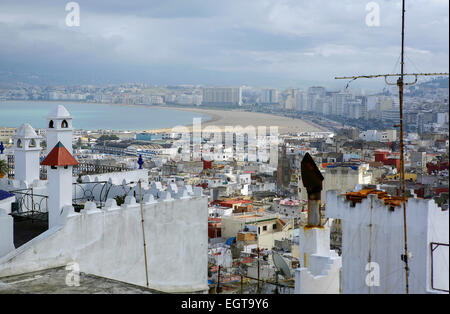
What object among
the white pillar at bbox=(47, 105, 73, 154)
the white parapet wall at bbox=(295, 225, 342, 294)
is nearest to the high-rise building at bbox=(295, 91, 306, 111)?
the white pillar at bbox=(47, 105, 73, 154)

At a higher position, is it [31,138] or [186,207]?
[31,138]

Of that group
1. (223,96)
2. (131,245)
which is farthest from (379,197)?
(223,96)

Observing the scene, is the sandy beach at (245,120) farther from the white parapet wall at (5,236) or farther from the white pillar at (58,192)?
the white parapet wall at (5,236)

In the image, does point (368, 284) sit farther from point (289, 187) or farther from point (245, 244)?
point (289, 187)

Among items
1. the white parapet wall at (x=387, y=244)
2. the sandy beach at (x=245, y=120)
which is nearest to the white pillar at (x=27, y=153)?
the white parapet wall at (x=387, y=244)

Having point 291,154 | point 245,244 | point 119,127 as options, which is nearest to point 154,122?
point 119,127

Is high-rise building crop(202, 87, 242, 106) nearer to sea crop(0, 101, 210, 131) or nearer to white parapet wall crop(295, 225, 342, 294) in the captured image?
sea crop(0, 101, 210, 131)
